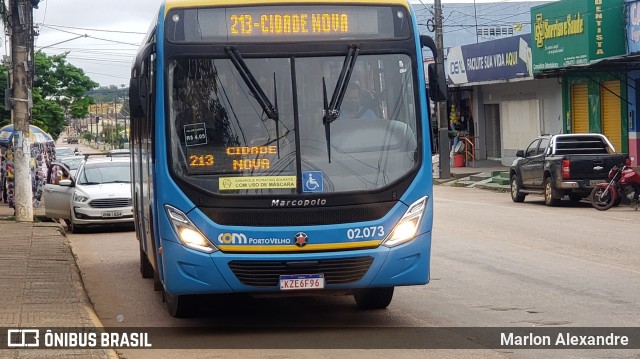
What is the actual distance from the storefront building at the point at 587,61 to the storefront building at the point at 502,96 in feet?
6.05

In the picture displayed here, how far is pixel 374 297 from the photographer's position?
10.9 m

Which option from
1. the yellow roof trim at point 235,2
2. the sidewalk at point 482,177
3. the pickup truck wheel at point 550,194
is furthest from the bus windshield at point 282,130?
the sidewalk at point 482,177

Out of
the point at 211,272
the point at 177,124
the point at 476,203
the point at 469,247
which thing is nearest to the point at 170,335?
the point at 211,272

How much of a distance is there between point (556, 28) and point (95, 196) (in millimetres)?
18649

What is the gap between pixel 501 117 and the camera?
4744 centimetres

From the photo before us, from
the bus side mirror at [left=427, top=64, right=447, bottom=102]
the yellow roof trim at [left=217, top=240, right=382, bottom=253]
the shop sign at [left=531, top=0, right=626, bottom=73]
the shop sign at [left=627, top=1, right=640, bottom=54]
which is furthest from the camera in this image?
the shop sign at [left=531, top=0, right=626, bottom=73]

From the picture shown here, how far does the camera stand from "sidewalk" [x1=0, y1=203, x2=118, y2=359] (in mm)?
9020

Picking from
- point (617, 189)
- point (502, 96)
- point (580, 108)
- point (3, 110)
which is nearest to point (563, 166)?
point (617, 189)

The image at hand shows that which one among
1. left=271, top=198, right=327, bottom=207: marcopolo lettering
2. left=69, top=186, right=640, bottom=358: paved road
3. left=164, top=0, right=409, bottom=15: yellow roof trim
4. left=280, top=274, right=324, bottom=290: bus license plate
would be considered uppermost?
left=164, top=0, right=409, bottom=15: yellow roof trim

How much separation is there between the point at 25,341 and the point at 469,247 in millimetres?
9691

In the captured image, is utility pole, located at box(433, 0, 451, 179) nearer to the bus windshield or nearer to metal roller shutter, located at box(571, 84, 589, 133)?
metal roller shutter, located at box(571, 84, 589, 133)

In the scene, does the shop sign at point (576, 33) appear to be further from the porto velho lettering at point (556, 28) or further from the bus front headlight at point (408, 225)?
the bus front headlight at point (408, 225)

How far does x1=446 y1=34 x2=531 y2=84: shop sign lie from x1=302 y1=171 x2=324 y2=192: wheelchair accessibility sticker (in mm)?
31830

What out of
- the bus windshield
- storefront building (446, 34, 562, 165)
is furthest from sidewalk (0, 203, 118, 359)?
storefront building (446, 34, 562, 165)
